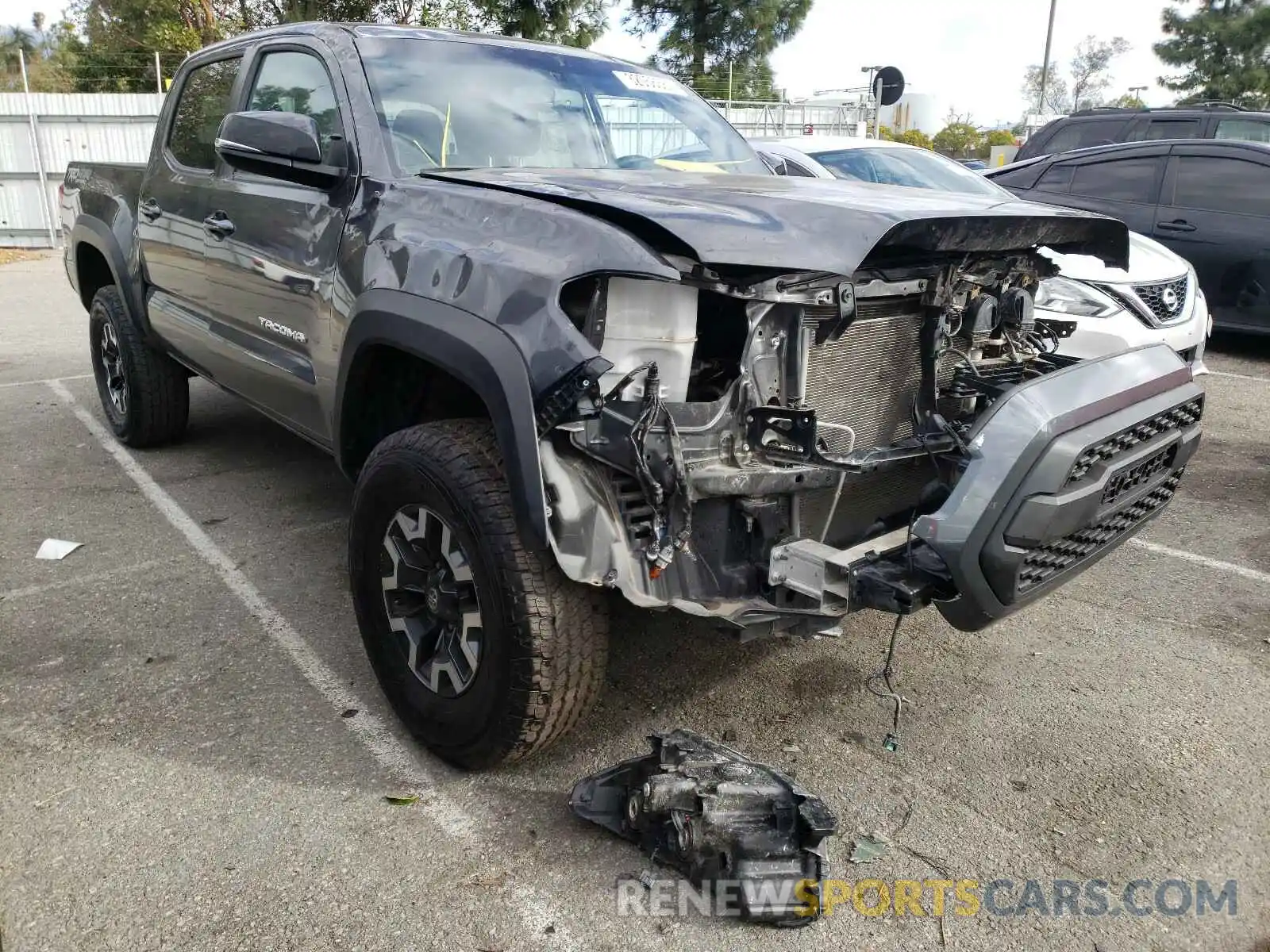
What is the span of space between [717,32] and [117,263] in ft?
→ 91.9

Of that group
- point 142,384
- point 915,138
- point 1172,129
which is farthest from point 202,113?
point 915,138

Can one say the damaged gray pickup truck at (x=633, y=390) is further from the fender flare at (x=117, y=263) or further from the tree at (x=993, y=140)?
the tree at (x=993, y=140)

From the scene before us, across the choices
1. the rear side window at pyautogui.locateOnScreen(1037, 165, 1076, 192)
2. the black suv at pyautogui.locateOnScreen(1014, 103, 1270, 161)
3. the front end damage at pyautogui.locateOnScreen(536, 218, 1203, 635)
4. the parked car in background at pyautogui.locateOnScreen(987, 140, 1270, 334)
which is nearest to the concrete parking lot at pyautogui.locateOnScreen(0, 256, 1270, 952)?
the front end damage at pyautogui.locateOnScreen(536, 218, 1203, 635)

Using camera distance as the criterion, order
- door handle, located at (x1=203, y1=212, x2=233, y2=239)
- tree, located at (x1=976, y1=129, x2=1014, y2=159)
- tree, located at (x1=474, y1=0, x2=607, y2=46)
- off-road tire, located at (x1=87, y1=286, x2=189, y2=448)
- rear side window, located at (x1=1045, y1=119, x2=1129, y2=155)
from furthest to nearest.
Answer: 1. tree, located at (x1=976, y1=129, x2=1014, y2=159)
2. tree, located at (x1=474, y1=0, x2=607, y2=46)
3. rear side window, located at (x1=1045, y1=119, x2=1129, y2=155)
4. off-road tire, located at (x1=87, y1=286, x2=189, y2=448)
5. door handle, located at (x1=203, y1=212, x2=233, y2=239)

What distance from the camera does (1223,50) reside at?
1129 inches

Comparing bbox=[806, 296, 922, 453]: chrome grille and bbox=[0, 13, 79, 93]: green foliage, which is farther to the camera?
bbox=[0, 13, 79, 93]: green foliage

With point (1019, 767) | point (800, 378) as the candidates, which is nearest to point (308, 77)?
point (800, 378)

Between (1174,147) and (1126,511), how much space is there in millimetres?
6925

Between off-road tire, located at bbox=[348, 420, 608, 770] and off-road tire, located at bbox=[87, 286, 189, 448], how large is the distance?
3.09 metres

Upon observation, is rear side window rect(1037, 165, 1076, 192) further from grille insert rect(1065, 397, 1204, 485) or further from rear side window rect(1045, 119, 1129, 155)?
grille insert rect(1065, 397, 1204, 485)

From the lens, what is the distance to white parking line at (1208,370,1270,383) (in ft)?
24.4

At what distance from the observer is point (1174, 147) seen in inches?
323

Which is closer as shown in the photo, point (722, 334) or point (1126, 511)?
point (722, 334)

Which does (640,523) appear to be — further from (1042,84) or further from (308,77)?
(1042,84)
